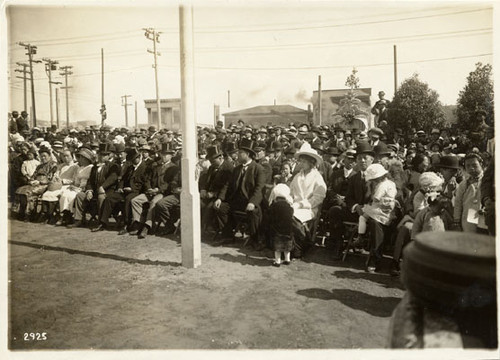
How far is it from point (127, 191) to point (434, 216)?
5.50 meters

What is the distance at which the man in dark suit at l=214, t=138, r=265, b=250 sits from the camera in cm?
641

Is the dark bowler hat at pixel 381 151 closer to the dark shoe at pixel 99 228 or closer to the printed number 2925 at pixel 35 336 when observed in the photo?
the dark shoe at pixel 99 228

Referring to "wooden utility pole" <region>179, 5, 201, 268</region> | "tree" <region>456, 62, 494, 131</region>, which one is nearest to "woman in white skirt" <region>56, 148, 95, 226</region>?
"wooden utility pole" <region>179, 5, 201, 268</region>

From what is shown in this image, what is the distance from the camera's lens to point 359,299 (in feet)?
A: 14.0

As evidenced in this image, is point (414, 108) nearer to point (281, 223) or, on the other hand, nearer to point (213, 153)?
point (213, 153)

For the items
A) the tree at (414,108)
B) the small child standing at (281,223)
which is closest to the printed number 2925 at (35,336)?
the small child standing at (281,223)

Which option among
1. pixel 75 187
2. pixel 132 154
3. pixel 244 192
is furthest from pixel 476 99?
pixel 75 187

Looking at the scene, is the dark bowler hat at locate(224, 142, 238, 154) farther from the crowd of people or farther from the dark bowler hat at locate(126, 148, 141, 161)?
the dark bowler hat at locate(126, 148, 141, 161)

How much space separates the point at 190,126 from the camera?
16.1 feet

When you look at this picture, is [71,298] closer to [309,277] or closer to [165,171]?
[309,277]

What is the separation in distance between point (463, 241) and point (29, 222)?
8339mm

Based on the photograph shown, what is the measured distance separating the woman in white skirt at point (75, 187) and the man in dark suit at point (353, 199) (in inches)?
204
